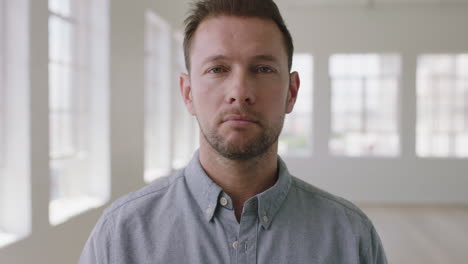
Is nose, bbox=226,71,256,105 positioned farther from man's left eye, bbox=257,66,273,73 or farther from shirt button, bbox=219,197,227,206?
shirt button, bbox=219,197,227,206

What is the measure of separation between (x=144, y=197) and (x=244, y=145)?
31 centimetres

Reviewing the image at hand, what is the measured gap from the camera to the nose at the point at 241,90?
1229 millimetres

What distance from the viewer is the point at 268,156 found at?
132 centimetres

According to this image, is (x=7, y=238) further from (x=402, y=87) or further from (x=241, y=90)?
(x=402, y=87)

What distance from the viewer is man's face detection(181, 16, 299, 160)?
48.6 inches

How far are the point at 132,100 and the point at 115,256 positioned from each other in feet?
12.5

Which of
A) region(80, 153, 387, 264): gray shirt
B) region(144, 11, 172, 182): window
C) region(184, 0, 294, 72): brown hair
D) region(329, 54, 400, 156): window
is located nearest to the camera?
region(80, 153, 387, 264): gray shirt

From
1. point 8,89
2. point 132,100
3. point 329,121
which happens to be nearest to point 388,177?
point 329,121

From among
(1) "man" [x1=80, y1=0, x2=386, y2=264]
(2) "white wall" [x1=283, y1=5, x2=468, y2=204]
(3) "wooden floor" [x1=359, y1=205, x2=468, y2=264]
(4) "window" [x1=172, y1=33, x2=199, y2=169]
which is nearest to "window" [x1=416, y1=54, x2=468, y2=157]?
(2) "white wall" [x1=283, y1=5, x2=468, y2=204]

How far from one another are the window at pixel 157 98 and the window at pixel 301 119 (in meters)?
3.91

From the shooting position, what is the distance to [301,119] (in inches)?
392

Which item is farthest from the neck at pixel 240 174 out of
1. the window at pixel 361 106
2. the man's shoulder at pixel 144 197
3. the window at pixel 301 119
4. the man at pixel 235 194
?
the window at pixel 361 106

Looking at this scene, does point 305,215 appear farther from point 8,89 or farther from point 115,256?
point 8,89

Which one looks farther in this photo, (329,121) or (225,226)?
(329,121)
